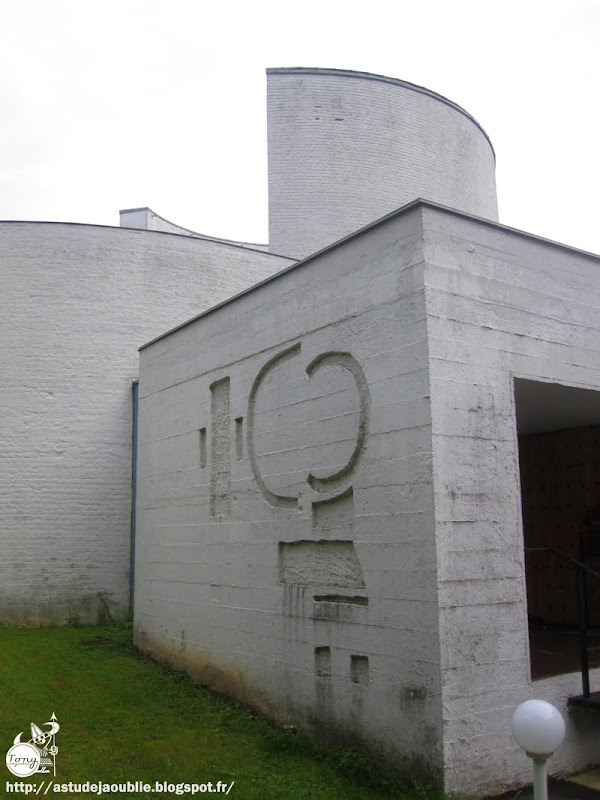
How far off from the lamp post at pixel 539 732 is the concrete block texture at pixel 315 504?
Result: 1353mm

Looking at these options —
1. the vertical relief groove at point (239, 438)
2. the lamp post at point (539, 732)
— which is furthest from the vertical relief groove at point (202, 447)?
the lamp post at point (539, 732)

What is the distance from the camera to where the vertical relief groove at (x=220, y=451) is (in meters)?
7.49

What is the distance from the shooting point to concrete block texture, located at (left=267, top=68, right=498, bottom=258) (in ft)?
46.6

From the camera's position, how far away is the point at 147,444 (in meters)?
9.11

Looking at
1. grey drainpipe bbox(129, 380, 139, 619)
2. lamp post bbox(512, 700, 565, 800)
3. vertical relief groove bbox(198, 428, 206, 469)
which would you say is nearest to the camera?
lamp post bbox(512, 700, 565, 800)

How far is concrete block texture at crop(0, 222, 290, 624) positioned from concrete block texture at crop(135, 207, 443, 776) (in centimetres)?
256

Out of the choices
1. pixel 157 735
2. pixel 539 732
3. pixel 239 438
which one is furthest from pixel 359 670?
pixel 239 438

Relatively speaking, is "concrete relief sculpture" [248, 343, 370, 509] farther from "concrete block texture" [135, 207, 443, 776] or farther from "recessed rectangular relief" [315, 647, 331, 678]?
"recessed rectangular relief" [315, 647, 331, 678]

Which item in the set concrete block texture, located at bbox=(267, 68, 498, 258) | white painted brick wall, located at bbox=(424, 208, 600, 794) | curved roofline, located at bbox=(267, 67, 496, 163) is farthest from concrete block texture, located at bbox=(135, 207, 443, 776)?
curved roofline, located at bbox=(267, 67, 496, 163)

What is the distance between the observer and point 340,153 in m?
14.4

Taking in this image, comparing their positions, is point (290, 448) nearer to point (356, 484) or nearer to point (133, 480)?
point (356, 484)

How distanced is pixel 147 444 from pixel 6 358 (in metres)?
3.16

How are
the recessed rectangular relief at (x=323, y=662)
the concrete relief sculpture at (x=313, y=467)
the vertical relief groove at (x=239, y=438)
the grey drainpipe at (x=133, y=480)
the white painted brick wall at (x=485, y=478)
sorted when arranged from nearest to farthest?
the white painted brick wall at (x=485, y=478) < the concrete relief sculpture at (x=313, y=467) < the recessed rectangular relief at (x=323, y=662) < the vertical relief groove at (x=239, y=438) < the grey drainpipe at (x=133, y=480)

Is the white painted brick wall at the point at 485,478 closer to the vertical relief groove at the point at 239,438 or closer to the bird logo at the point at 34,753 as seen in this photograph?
the vertical relief groove at the point at 239,438
